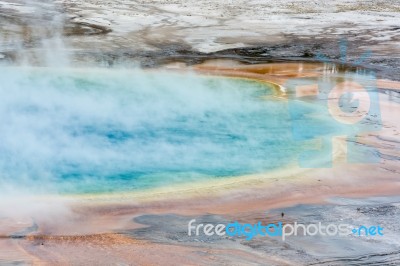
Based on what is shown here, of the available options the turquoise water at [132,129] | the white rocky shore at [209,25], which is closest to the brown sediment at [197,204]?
the turquoise water at [132,129]

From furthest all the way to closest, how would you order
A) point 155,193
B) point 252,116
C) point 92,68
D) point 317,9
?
1. point 317,9
2. point 92,68
3. point 252,116
4. point 155,193

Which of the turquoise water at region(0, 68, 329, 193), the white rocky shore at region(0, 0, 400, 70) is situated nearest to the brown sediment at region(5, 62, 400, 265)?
the turquoise water at region(0, 68, 329, 193)

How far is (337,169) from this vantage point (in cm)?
471

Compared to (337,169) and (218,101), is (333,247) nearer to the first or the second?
(337,169)

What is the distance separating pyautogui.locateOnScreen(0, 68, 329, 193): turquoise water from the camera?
190 inches

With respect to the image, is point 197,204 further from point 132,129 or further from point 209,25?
point 209,25

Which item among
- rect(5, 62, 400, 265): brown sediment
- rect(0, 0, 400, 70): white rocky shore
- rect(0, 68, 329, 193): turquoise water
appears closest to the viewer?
rect(5, 62, 400, 265): brown sediment

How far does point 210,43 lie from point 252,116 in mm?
2977

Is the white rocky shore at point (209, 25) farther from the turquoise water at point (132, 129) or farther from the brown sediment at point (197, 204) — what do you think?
the brown sediment at point (197, 204)

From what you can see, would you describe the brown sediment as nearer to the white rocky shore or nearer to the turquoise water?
the turquoise water

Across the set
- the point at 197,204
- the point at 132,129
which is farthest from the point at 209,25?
the point at 197,204

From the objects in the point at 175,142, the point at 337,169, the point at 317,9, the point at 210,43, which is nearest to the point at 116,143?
the point at 175,142

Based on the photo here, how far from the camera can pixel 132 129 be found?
5.79m

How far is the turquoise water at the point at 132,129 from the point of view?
482cm
